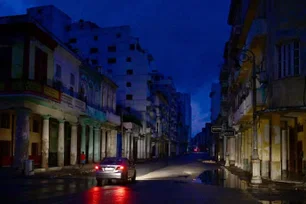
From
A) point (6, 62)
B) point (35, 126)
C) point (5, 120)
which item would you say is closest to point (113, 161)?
point (6, 62)

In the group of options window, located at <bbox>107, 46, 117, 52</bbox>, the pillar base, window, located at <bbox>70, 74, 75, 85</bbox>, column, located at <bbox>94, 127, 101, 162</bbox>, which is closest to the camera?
the pillar base

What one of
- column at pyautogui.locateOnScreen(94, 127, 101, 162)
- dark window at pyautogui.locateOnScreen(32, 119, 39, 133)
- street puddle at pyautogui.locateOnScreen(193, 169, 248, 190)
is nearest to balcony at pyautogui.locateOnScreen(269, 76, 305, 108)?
street puddle at pyautogui.locateOnScreen(193, 169, 248, 190)

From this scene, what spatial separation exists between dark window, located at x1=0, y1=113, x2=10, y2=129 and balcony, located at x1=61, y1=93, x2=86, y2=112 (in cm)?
467

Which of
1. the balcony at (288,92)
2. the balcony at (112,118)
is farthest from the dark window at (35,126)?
the balcony at (288,92)

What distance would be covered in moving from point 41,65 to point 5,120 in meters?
5.82

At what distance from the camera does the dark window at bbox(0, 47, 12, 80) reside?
30.1 metres

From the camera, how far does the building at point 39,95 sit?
2908 centimetres

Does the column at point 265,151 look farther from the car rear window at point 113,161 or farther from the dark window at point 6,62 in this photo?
the dark window at point 6,62

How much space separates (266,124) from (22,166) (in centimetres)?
1617

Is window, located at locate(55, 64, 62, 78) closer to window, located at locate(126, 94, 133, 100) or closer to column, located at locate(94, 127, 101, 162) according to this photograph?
column, located at locate(94, 127, 101, 162)

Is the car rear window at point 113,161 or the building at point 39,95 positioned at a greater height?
the building at point 39,95

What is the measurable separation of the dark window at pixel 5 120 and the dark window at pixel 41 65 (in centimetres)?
453

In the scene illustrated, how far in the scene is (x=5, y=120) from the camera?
112 feet

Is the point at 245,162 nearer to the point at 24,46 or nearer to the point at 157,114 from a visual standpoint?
the point at 24,46
